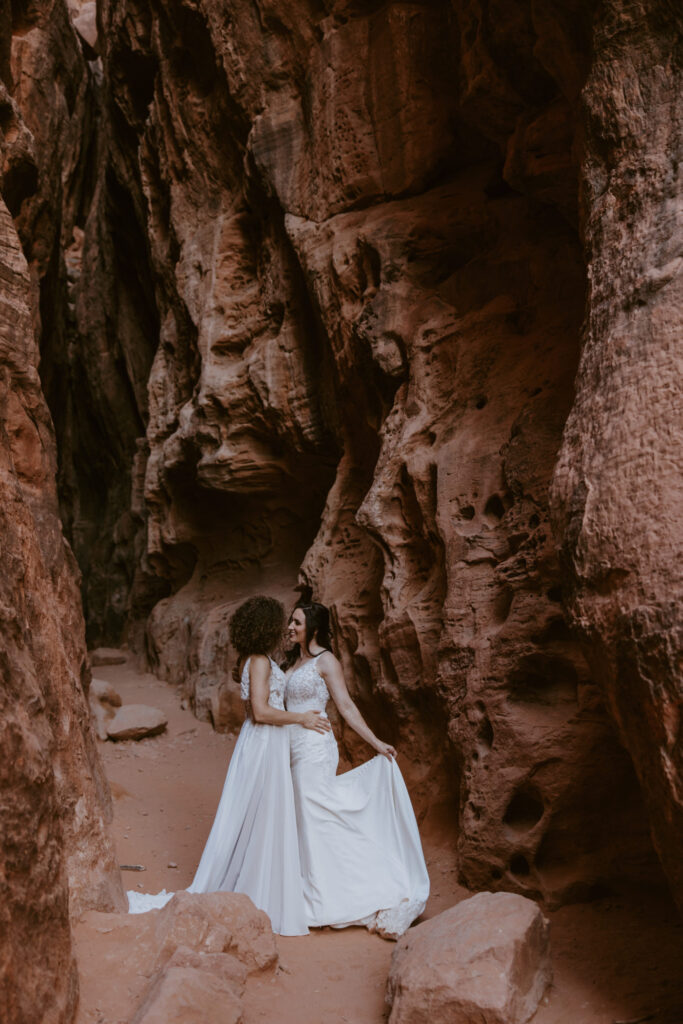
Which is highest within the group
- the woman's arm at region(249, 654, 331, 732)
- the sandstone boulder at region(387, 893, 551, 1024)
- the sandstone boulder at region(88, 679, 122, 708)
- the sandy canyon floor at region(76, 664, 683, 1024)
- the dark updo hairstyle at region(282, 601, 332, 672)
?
the dark updo hairstyle at region(282, 601, 332, 672)

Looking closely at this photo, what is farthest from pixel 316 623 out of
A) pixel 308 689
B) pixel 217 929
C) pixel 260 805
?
pixel 217 929

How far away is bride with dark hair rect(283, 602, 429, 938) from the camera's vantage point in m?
4.73

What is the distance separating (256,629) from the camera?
16.5 ft

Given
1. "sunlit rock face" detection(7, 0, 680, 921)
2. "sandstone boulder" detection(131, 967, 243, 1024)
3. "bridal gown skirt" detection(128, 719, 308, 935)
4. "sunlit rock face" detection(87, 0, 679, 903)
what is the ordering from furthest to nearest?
1. "sunlit rock face" detection(87, 0, 679, 903)
2. "bridal gown skirt" detection(128, 719, 308, 935)
3. "sunlit rock face" detection(7, 0, 680, 921)
4. "sandstone boulder" detection(131, 967, 243, 1024)

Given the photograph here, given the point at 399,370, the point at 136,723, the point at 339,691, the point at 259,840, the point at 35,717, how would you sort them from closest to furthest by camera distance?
the point at 35,717, the point at 259,840, the point at 339,691, the point at 399,370, the point at 136,723

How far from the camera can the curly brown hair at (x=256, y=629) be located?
16.5 feet

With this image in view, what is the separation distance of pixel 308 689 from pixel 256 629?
0.50 metres

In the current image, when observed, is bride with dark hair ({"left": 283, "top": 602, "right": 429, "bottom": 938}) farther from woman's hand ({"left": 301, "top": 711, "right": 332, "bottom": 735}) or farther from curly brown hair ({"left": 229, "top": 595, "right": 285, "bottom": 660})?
curly brown hair ({"left": 229, "top": 595, "right": 285, "bottom": 660})

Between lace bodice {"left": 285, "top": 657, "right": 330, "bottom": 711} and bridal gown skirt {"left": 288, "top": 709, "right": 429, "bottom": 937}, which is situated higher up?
lace bodice {"left": 285, "top": 657, "right": 330, "bottom": 711}

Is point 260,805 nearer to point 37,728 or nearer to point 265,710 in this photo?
point 265,710

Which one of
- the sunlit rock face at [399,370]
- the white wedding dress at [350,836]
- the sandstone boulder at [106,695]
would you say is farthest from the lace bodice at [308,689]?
the sandstone boulder at [106,695]

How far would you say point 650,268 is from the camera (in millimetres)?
3783

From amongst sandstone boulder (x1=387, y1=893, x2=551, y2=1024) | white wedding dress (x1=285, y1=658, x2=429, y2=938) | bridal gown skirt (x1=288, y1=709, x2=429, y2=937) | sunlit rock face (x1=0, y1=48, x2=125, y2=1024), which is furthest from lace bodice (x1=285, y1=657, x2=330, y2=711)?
sandstone boulder (x1=387, y1=893, x2=551, y2=1024)

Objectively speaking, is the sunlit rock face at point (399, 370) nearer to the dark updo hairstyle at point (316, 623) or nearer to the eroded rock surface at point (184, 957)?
the dark updo hairstyle at point (316, 623)
